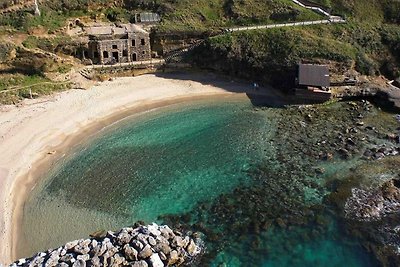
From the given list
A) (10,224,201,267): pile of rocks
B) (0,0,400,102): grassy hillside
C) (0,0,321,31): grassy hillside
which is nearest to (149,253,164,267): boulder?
(10,224,201,267): pile of rocks

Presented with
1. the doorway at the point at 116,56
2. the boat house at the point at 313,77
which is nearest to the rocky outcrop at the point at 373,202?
the boat house at the point at 313,77

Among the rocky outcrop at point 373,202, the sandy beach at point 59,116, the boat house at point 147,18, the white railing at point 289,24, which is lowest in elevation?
the rocky outcrop at point 373,202

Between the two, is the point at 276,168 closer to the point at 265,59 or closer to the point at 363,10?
the point at 265,59

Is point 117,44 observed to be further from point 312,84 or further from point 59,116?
point 312,84

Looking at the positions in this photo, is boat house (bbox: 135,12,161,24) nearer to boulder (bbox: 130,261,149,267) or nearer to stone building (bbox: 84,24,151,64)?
stone building (bbox: 84,24,151,64)

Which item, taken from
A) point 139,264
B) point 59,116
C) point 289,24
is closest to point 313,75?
point 289,24

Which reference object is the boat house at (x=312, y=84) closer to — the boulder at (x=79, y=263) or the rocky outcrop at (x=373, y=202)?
the rocky outcrop at (x=373, y=202)

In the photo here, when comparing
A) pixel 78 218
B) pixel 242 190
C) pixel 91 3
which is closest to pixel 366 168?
pixel 242 190
